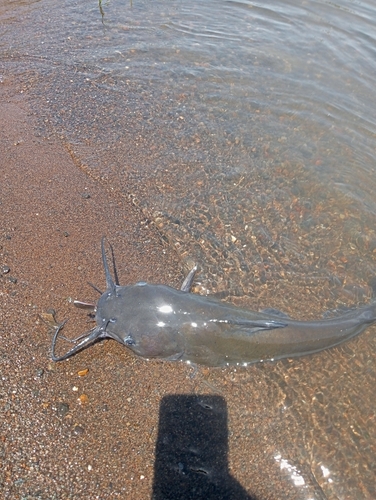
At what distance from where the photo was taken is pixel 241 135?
5.41 metres

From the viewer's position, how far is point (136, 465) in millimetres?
2562

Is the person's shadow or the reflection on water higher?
the reflection on water

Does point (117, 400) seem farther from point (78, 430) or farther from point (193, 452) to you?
point (193, 452)

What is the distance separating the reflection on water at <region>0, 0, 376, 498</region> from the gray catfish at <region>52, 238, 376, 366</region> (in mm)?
291

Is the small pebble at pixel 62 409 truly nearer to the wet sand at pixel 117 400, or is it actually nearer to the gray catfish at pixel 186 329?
the wet sand at pixel 117 400

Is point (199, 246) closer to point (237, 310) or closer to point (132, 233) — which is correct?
point (132, 233)

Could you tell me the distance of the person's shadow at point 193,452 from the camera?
2520 mm

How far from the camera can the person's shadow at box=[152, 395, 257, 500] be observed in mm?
2520

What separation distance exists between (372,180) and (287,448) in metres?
3.53

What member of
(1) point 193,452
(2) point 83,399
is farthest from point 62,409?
(1) point 193,452

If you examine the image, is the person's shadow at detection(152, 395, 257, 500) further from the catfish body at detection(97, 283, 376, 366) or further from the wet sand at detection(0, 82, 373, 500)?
the catfish body at detection(97, 283, 376, 366)

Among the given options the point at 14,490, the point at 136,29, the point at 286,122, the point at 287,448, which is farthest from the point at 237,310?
the point at 136,29

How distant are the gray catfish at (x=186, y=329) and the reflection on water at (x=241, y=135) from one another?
11.5 inches

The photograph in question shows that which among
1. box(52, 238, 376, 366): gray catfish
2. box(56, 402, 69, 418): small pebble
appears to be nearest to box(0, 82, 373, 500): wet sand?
box(56, 402, 69, 418): small pebble
